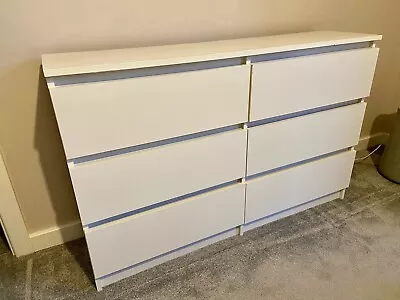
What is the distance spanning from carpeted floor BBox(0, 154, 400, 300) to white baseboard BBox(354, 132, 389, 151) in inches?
27.3

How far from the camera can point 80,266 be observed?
152cm

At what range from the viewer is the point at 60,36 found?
1297 millimetres

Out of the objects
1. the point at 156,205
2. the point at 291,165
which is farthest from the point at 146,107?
the point at 291,165

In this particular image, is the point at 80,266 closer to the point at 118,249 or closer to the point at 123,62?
the point at 118,249

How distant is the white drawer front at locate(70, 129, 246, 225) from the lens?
1.21 metres

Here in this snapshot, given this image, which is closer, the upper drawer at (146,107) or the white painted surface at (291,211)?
the upper drawer at (146,107)

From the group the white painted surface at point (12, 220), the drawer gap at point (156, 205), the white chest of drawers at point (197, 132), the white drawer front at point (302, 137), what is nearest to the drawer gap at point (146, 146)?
the white chest of drawers at point (197, 132)

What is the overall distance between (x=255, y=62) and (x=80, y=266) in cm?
111

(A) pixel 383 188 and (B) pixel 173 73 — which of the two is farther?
(A) pixel 383 188

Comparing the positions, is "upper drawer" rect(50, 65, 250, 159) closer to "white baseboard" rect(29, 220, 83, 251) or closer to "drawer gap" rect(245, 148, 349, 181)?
"drawer gap" rect(245, 148, 349, 181)

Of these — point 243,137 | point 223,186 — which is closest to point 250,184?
point 223,186

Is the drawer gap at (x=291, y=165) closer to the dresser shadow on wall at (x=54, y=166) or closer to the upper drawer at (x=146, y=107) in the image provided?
the upper drawer at (x=146, y=107)

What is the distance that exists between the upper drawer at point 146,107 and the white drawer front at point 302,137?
0.19 meters

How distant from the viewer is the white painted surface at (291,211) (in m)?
1.72
